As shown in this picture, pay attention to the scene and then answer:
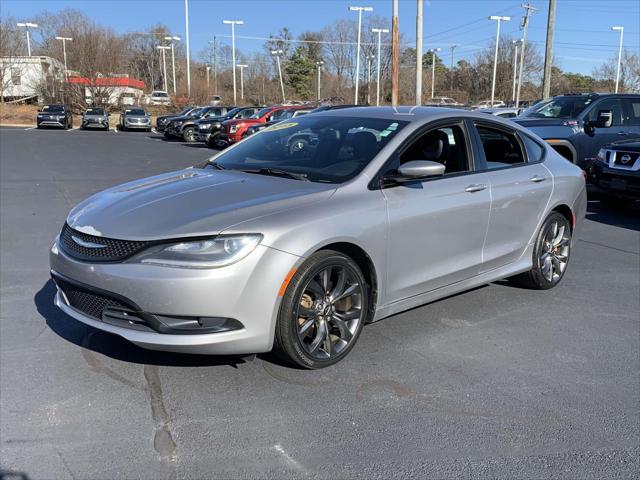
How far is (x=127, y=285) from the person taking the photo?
325 cm

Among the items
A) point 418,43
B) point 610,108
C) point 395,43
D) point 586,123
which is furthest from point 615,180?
point 418,43

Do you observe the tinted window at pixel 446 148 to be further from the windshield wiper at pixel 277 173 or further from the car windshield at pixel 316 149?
the windshield wiper at pixel 277 173

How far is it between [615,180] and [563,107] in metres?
3.35

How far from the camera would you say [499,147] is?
521cm

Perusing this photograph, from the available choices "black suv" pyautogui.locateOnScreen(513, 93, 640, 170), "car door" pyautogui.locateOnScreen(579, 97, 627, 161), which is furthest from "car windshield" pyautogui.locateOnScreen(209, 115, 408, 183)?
"car door" pyautogui.locateOnScreen(579, 97, 627, 161)

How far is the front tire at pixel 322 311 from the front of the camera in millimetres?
3477

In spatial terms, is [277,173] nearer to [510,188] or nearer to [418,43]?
[510,188]

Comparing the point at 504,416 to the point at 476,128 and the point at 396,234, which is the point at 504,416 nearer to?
the point at 396,234

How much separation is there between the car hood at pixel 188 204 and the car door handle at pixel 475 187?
50.7 inches

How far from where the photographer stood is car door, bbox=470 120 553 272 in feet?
15.9

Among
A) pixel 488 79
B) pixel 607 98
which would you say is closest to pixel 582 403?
pixel 607 98

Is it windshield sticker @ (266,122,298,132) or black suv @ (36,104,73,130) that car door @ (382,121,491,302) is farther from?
black suv @ (36,104,73,130)

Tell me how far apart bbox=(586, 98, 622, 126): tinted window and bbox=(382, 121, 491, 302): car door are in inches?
324

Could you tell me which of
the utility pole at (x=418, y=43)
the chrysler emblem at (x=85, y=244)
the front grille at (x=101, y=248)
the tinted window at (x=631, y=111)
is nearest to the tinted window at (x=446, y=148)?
the front grille at (x=101, y=248)
